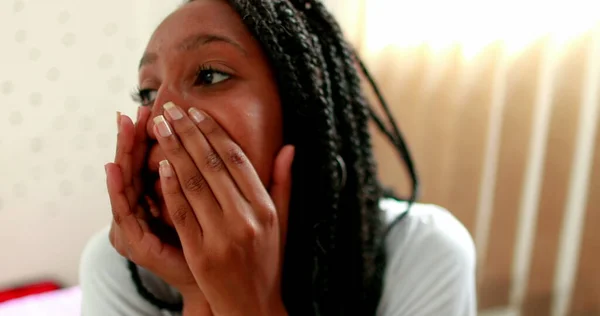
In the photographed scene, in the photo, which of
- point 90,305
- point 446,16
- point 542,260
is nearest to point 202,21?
point 90,305

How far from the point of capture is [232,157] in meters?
0.52

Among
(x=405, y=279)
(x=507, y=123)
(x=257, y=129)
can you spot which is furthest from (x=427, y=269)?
(x=507, y=123)

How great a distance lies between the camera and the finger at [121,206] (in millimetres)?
561

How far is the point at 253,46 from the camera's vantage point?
23.5 inches

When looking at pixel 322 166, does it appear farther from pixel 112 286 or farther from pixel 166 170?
pixel 112 286

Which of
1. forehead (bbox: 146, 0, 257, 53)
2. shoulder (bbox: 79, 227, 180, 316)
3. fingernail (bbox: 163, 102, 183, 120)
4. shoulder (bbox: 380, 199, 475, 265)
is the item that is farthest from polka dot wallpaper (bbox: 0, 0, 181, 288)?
shoulder (bbox: 380, 199, 475, 265)

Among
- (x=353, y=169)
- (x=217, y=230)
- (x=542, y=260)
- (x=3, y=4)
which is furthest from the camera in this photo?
(x=542, y=260)

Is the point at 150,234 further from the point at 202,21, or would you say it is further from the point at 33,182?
the point at 33,182

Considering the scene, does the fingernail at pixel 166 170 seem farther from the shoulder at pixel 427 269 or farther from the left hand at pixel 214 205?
the shoulder at pixel 427 269

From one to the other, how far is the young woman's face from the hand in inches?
0.9

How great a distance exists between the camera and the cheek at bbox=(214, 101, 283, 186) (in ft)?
1.82

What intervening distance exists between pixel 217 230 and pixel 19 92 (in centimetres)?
69

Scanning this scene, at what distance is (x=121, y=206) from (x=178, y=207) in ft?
0.35

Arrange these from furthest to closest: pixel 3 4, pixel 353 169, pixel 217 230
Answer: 1. pixel 3 4
2. pixel 353 169
3. pixel 217 230
